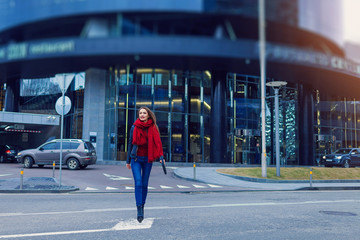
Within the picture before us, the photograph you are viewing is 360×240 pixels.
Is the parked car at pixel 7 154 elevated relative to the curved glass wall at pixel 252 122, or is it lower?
lower

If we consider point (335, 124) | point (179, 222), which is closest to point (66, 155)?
point (179, 222)

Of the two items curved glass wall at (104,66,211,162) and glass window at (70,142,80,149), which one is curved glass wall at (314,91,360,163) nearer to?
curved glass wall at (104,66,211,162)

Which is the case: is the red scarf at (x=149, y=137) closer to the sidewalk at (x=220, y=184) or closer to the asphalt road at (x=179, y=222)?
the asphalt road at (x=179, y=222)

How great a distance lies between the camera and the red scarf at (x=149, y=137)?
5.04 m

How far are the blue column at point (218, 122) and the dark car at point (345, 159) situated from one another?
7.95 metres

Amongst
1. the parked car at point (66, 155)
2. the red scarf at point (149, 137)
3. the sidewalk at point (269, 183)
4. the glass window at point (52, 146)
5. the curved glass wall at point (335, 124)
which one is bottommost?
the sidewalk at point (269, 183)

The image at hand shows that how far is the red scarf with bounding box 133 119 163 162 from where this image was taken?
16.5 ft

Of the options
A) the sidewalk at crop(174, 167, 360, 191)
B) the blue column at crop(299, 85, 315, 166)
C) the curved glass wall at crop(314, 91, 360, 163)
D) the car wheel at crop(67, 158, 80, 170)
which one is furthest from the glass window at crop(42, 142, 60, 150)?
the curved glass wall at crop(314, 91, 360, 163)

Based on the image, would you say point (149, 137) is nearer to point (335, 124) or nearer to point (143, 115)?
point (143, 115)

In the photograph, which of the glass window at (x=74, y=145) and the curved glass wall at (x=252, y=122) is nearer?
the glass window at (x=74, y=145)

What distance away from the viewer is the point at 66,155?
19891mm

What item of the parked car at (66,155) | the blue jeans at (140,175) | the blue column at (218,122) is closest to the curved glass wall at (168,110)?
the blue column at (218,122)

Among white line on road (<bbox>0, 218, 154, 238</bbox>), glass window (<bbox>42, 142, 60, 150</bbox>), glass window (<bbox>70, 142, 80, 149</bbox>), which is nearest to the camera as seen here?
white line on road (<bbox>0, 218, 154, 238</bbox>)

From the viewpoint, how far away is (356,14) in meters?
2.26
